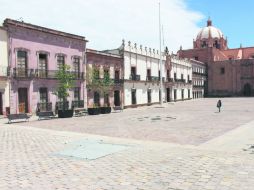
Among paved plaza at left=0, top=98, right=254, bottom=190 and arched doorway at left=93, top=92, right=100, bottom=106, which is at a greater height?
arched doorway at left=93, top=92, right=100, bottom=106

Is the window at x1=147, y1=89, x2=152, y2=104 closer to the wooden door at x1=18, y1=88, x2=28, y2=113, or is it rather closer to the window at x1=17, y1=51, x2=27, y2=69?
the wooden door at x1=18, y1=88, x2=28, y2=113

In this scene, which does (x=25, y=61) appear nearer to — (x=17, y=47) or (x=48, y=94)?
(x=17, y=47)

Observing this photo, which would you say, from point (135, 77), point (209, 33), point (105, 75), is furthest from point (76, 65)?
point (209, 33)

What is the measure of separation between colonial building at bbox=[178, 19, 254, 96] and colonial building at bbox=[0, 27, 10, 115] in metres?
56.4

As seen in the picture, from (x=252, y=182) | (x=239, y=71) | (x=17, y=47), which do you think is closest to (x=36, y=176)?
(x=252, y=182)

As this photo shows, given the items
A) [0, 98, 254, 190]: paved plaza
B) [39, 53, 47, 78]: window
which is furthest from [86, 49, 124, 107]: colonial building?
[0, 98, 254, 190]: paved plaza

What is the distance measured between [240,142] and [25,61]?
21423mm

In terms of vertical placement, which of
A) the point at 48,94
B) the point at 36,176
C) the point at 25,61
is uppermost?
the point at 25,61

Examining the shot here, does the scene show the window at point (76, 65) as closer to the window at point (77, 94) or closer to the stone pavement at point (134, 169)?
the window at point (77, 94)

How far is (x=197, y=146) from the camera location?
1149cm

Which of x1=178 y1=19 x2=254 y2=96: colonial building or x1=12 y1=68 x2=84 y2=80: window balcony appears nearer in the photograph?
x1=12 y1=68 x2=84 y2=80: window balcony

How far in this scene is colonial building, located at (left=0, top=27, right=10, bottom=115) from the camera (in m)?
25.2

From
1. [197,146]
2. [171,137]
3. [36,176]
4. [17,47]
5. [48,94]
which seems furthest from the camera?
[48,94]

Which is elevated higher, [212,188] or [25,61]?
[25,61]
